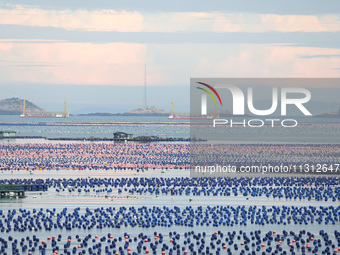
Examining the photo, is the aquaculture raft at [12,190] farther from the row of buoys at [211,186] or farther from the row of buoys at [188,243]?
the row of buoys at [188,243]

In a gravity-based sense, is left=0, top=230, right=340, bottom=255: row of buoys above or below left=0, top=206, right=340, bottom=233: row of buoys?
below

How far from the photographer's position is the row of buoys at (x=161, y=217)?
50.5m

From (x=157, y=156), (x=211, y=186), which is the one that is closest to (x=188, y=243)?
(x=211, y=186)

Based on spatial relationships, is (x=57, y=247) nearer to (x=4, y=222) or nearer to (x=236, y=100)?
(x=4, y=222)

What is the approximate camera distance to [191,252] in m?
43.3

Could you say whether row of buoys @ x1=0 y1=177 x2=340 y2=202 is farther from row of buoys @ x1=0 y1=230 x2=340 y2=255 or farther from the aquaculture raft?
row of buoys @ x1=0 y1=230 x2=340 y2=255

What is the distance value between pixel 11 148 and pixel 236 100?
42692 millimetres

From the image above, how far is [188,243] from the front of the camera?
4544 cm

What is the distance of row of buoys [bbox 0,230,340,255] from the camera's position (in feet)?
142

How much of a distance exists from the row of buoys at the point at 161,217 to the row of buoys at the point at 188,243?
3284 millimetres

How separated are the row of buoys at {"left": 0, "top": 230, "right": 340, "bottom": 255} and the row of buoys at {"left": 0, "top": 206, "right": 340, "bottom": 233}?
3284mm

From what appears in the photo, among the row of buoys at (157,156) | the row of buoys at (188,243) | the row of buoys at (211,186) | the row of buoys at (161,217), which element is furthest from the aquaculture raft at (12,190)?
the row of buoys at (157,156)

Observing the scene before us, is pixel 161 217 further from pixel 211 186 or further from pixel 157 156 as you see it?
pixel 157 156

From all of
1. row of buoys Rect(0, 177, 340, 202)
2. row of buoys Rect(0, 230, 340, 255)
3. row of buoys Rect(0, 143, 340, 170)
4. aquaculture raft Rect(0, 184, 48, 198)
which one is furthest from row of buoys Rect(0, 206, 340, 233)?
row of buoys Rect(0, 143, 340, 170)
